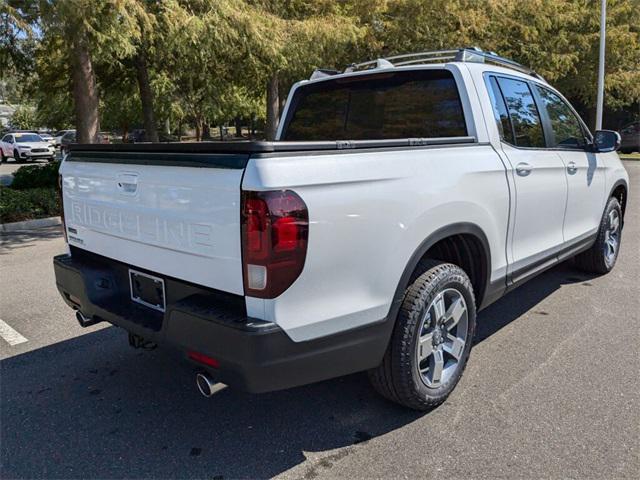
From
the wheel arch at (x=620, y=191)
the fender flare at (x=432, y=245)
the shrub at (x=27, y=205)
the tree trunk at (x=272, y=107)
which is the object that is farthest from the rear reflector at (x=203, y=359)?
the tree trunk at (x=272, y=107)

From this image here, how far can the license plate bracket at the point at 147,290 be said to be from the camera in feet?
9.02

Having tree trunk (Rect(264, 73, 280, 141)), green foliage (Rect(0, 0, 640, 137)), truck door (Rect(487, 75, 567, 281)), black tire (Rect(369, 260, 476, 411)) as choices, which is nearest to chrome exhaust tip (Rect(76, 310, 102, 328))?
black tire (Rect(369, 260, 476, 411))

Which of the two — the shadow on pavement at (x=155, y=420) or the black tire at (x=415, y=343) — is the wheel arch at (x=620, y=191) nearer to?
the black tire at (x=415, y=343)

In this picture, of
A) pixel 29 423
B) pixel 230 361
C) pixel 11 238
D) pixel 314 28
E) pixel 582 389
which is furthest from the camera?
pixel 314 28

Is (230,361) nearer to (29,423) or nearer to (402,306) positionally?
(402,306)

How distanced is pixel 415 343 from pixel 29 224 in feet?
26.7

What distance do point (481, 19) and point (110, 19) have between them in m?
9.22

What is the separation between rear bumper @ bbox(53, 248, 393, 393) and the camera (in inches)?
87.4

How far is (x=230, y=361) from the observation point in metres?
2.26

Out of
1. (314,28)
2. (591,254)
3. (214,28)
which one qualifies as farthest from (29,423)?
(314,28)

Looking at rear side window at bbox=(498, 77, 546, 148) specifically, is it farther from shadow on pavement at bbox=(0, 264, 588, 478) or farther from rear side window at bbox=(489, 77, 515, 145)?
shadow on pavement at bbox=(0, 264, 588, 478)

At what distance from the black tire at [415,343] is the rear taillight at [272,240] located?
30.9 inches

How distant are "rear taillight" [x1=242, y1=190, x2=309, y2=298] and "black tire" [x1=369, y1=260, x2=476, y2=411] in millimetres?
786

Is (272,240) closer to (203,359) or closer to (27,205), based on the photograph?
(203,359)
